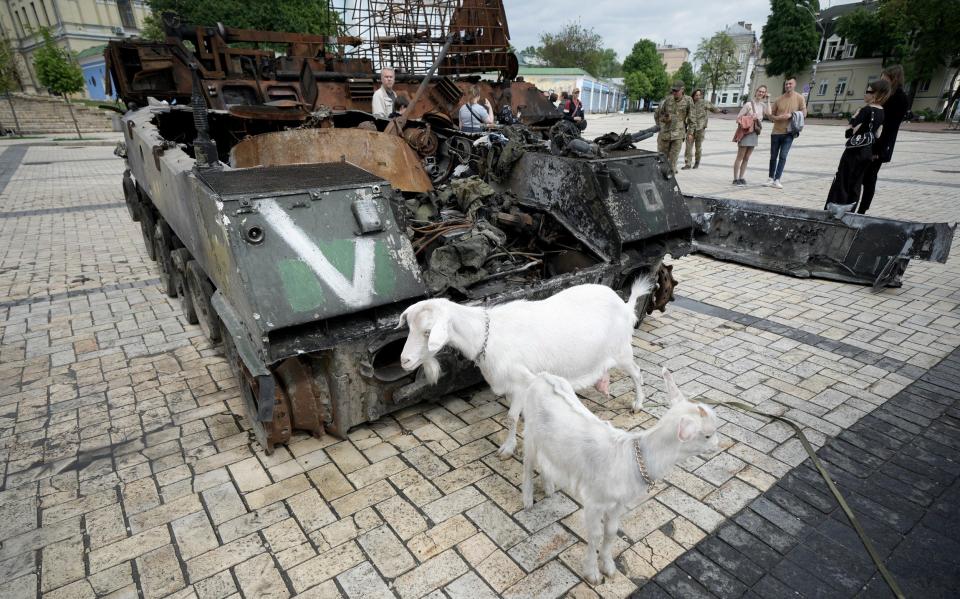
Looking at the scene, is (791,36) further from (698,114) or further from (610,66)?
(698,114)

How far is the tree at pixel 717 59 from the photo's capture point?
208 ft

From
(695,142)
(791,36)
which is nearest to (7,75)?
(695,142)

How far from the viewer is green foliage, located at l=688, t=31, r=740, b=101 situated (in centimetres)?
→ 6347

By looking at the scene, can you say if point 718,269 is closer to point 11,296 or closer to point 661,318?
point 661,318

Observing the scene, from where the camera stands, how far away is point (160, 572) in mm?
2488

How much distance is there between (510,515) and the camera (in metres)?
2.85

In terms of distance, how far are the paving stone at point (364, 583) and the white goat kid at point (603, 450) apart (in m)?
0.95

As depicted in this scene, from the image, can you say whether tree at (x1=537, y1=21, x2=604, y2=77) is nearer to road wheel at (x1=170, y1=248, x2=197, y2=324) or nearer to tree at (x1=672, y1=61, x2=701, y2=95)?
tree at (x1=672, y1=61, x2=701, y2=95)

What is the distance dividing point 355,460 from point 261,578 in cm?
90

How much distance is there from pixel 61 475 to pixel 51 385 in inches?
56.3

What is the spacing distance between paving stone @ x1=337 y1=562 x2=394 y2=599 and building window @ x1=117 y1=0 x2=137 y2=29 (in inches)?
2405

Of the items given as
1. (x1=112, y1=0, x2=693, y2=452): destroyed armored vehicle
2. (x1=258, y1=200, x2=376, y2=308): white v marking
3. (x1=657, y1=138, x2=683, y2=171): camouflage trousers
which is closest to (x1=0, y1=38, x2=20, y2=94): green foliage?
(x1=112, y1=0, x2=693, y2=452): destroyed armored vehicle

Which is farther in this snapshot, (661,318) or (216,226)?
(661,318)

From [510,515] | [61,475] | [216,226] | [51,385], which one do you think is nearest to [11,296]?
[51,385]
